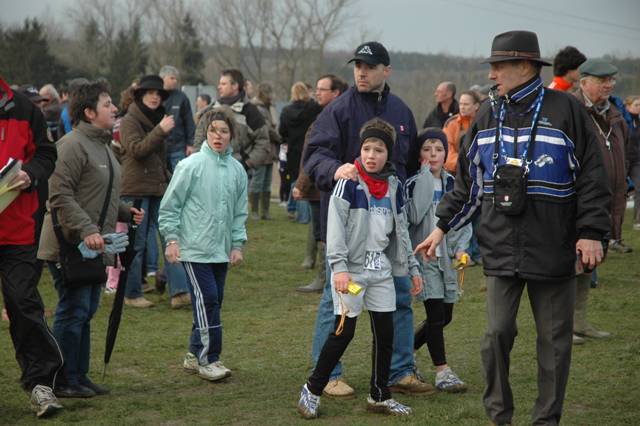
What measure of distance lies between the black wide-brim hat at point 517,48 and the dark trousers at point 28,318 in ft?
10.1

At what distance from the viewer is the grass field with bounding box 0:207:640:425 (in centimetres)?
582

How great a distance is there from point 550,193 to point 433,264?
161 cm

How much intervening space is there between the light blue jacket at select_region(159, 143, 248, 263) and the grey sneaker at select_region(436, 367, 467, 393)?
1798 mm

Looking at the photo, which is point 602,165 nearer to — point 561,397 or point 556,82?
point 561,397

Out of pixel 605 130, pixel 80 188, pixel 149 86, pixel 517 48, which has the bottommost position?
pixel 80 188

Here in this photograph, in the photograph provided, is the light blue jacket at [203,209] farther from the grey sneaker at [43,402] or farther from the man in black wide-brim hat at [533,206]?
the man in black wide-brim hat at [533,206]

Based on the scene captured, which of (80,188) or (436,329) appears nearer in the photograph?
(80,188)

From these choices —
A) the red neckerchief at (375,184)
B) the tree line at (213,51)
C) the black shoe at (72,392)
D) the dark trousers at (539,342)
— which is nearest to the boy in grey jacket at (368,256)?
the red neckerchief at (375,184)

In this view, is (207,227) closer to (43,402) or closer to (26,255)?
(26,255)

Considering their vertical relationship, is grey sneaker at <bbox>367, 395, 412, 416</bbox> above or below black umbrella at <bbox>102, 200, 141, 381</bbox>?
below

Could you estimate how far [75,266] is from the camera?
6105mm

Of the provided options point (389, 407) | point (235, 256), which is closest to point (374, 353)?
point (389, 407)

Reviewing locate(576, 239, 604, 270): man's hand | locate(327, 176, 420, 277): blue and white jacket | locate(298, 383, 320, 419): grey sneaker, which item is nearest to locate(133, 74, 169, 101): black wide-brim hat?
locate(327, 176, 420, 277): blue and white jacket

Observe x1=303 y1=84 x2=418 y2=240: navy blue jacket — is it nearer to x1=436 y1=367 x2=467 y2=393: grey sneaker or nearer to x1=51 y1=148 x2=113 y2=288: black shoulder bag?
x1=436 y1=367 x2=467 y2=393: grey sneaker
